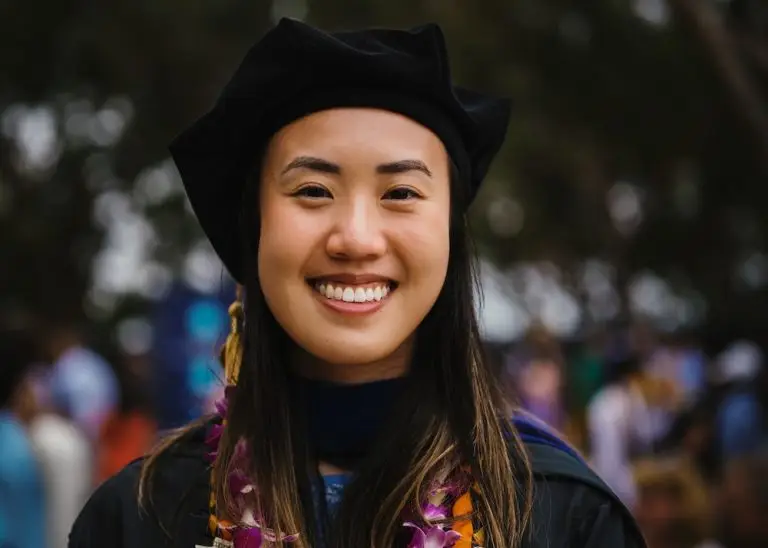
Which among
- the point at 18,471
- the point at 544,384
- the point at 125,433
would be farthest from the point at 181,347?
the point at 18,471

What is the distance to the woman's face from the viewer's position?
2127 mm

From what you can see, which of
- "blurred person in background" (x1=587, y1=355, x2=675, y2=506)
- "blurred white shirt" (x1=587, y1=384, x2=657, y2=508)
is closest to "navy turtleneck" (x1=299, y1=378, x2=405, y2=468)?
"blurred person in background" (x1=587, y1=355, x2=675, y2=506)

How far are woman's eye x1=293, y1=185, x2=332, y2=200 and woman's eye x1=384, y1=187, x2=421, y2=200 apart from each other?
4.1 inches

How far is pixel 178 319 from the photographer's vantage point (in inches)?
349

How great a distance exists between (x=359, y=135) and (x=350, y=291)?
273mm

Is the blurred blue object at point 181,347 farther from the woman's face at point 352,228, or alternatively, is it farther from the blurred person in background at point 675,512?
the woman's face at point 352,228

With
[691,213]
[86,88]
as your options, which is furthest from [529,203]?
[86,88]

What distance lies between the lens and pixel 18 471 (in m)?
5.25

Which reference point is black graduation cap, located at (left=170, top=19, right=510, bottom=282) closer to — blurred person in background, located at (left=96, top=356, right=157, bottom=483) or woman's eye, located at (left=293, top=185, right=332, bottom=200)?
woman's eye, located at (left=293, top=185, right=332, bottom=200)

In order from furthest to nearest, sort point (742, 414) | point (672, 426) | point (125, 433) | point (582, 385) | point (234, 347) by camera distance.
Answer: point (582, 385)
point (125, 433)
point (672, 426)
point (742, 414)
point (234, 347)

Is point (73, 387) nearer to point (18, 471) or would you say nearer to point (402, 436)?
point (18, 471)

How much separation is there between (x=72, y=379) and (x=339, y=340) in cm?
624

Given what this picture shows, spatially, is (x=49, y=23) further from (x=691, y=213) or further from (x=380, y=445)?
(x=380, y=445)

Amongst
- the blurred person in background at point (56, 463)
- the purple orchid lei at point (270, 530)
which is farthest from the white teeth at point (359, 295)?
the blurred person in background at point (56, 463)
